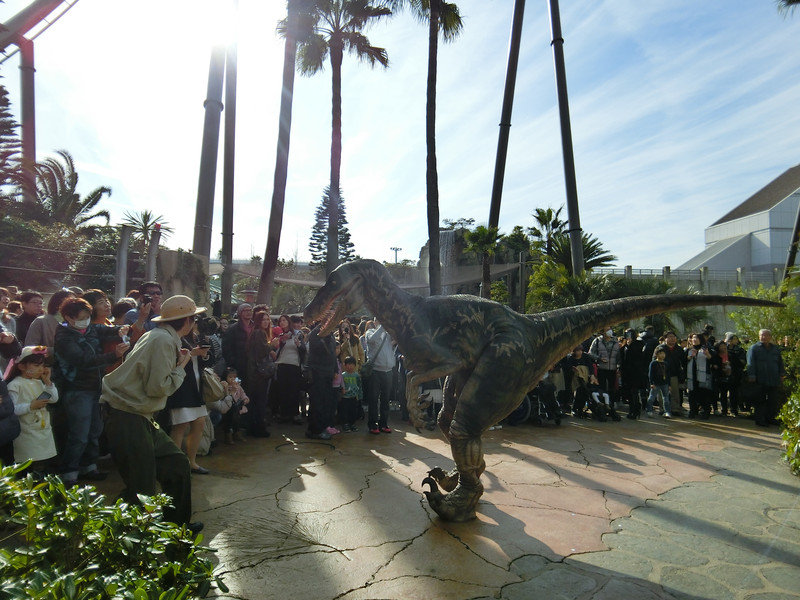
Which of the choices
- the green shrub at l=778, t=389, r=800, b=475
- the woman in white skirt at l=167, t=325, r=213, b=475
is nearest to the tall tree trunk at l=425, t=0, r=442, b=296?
the green shrub at l=778, t=389, r=800, b=475

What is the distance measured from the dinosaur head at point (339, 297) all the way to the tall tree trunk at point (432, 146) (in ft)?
31.4

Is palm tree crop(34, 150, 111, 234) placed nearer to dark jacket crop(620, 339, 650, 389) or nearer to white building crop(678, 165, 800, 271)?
dark jacket crop(620, 339, 650, 389)

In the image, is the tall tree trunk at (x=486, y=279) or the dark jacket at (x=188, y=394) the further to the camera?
the tall tree trunk at (x=486, y=279)

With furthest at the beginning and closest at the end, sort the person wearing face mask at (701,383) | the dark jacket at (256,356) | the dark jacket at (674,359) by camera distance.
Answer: the dark jacket at (674,359) → the person wearing face mask at (701,383) → the dark jacket at (256,356)

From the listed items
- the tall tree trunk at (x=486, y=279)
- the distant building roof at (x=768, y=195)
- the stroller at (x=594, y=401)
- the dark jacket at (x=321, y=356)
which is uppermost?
the distant building roof at (x=768, y=195)

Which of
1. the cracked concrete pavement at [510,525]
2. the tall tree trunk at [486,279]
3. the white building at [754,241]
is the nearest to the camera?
the cracked concrete pavement at [510,525]

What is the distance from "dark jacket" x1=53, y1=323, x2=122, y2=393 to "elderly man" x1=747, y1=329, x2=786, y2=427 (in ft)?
28.8

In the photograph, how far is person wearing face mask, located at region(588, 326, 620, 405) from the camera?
28.6 ft

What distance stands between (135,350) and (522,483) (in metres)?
3.16

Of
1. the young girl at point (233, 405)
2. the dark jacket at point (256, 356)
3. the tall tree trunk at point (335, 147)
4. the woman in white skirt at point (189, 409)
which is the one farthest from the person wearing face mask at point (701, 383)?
the tall tree trunk at point (335, 147)

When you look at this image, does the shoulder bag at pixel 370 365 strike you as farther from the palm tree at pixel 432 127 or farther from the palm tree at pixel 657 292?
the palm tree at pixel 657 292

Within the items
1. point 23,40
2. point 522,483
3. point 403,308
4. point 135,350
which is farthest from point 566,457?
point 23,40

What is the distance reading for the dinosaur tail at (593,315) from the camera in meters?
3.33

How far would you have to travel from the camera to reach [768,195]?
48.4m
